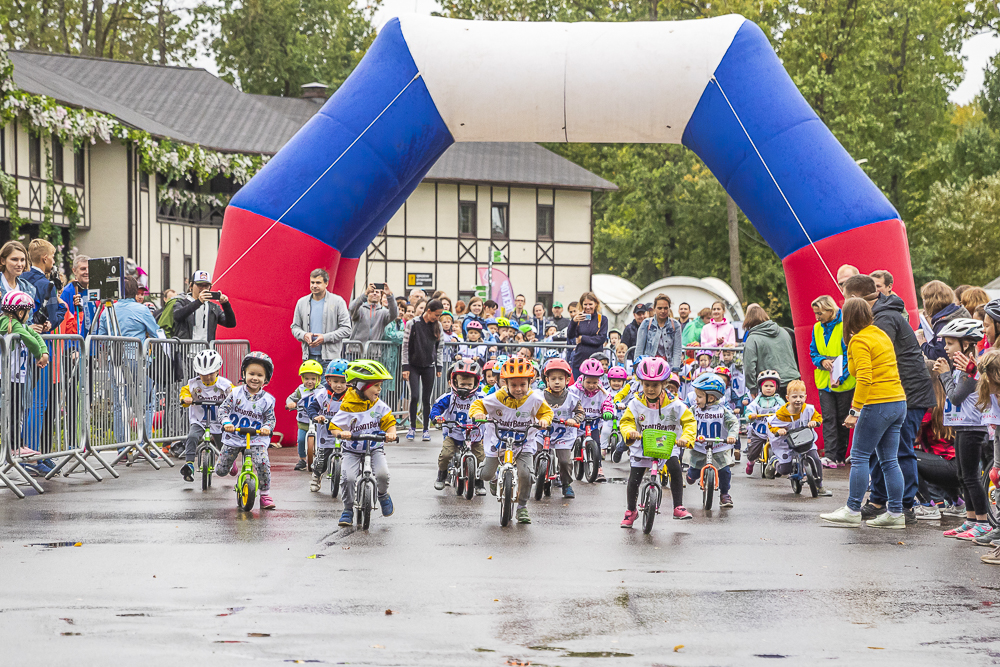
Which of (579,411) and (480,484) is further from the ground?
(579,411)

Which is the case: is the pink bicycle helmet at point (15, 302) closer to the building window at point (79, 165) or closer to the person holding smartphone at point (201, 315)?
the person holding smartphone at point (201, 315)

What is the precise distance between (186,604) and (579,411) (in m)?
5.13

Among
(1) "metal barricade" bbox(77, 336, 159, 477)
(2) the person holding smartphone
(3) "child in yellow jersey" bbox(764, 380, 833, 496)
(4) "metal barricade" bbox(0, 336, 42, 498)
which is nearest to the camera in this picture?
(4) "metal barricade" bbox(0, 336, 42, 498)

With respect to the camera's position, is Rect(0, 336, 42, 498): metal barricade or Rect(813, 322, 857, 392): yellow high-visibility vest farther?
Rect(813, 322, 857, 392): yellow high-visibility vest

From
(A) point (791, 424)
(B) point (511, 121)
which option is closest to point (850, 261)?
(A) point (791, 424)

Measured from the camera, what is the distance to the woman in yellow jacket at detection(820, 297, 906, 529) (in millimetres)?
9750

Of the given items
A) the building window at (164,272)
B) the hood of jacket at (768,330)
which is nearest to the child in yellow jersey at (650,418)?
the hood of jacket at (768,330)

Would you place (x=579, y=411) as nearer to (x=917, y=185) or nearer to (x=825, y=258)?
(x=825, y=258)

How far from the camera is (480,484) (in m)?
11.8

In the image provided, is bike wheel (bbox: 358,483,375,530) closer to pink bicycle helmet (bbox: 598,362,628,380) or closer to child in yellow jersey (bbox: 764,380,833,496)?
pink bicycle helmet (bbox: 598,362,628,380)

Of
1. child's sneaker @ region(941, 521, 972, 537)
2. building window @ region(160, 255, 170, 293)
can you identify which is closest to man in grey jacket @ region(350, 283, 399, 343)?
child's sneaker @ region(941, 521, 972, 537)

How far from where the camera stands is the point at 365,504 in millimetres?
9508

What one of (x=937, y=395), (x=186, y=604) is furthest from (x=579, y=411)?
(x=186, y=604)

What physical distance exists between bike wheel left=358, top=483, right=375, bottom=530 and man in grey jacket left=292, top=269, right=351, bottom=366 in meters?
5.24
